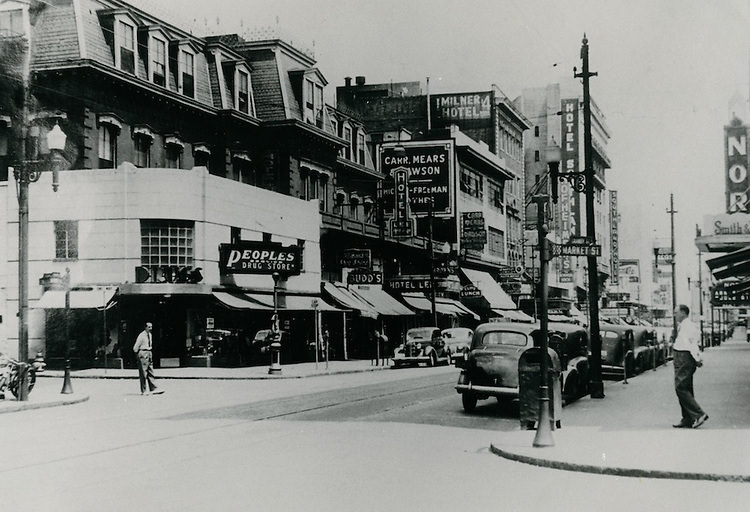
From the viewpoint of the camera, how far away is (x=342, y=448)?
12320 millimetres

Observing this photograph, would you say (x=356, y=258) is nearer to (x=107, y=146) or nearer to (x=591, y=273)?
(x=107, y=146)

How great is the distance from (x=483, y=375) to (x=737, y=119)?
2418 centimetres

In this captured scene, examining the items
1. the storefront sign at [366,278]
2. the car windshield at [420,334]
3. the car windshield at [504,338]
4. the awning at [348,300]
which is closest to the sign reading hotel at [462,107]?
the awning at [348,300]

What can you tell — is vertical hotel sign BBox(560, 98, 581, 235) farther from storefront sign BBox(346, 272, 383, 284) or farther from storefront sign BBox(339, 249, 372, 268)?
storefront sign BBox(346, 272, 383, 284)

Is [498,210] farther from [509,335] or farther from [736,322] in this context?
[736,322]

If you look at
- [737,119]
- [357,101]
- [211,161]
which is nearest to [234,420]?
[211,161]

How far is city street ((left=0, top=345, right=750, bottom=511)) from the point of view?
29.3ft

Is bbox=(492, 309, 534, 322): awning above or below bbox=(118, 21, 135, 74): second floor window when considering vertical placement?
below

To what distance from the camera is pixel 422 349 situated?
38.4 meters

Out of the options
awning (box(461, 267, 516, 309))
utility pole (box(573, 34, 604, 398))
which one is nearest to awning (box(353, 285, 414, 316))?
awning (box(461, 267, 516, 309))

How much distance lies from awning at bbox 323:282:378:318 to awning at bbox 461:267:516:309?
18482 millimetres

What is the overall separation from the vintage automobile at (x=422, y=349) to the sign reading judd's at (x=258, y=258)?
625 centimetres

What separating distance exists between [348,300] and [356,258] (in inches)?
81.6

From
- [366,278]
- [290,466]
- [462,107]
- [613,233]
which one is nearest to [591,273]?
[290,466]
